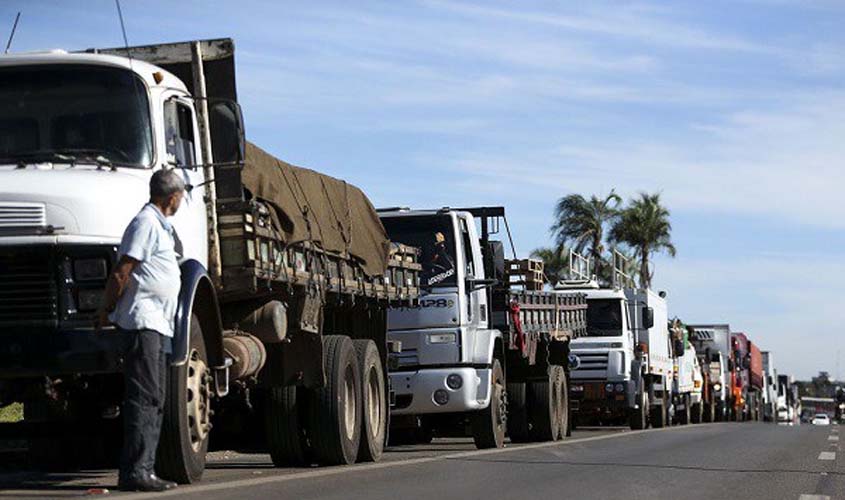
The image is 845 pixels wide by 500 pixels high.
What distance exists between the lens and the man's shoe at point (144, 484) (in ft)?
31.8

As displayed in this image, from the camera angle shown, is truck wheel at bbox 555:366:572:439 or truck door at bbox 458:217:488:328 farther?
truck wheel at bbox 555:366:572:439

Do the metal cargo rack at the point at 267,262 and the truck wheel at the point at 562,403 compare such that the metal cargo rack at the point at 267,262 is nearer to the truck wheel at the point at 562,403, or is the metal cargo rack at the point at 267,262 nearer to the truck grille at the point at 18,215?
the truck grille at the point at 18,215

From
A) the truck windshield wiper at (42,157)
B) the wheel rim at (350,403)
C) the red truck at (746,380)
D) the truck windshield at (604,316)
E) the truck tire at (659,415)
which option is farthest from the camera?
the red truck at (746,380)

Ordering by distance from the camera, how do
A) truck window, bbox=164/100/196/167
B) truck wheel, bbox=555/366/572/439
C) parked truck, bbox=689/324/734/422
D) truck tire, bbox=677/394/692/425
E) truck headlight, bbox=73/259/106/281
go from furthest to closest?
parked truck, bbox=689/324/734/422, truck tire, bbox=677/394/692/425, truck wheel, bbox=555/366/572/439, truck window, bbox=164/100/196/167, truck headlight, bbox=73/259/106/281

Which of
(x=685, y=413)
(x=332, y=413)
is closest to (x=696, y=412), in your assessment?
(x=685, y=413)

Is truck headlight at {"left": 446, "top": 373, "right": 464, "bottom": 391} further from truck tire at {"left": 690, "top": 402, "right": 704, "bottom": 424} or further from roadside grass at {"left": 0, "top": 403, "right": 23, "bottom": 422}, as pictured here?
truck tire at {"left": 690, "top": 402, "right": 704, "bottom": 424}

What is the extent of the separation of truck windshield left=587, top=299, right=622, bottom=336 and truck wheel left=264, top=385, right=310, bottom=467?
18.1m

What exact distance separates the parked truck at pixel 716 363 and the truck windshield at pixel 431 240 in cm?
3301

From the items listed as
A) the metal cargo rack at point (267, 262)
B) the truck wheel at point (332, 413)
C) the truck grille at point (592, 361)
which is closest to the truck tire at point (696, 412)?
the truck grille at point (592, 361)

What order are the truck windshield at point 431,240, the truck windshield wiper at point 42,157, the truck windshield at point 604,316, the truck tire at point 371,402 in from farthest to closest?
the truck windshield at point 604,316, the truck windshield at point 431,240, the truck tire at point 371,402, the truck windshield wiper at point 42,157

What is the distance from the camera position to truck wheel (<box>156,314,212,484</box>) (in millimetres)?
10320

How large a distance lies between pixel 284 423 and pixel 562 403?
10.7 m

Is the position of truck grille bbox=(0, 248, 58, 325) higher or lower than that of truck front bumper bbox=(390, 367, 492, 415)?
higher

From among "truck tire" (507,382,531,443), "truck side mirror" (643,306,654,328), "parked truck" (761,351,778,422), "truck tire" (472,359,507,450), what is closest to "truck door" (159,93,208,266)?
"truck tire" (472,359,507,450)
